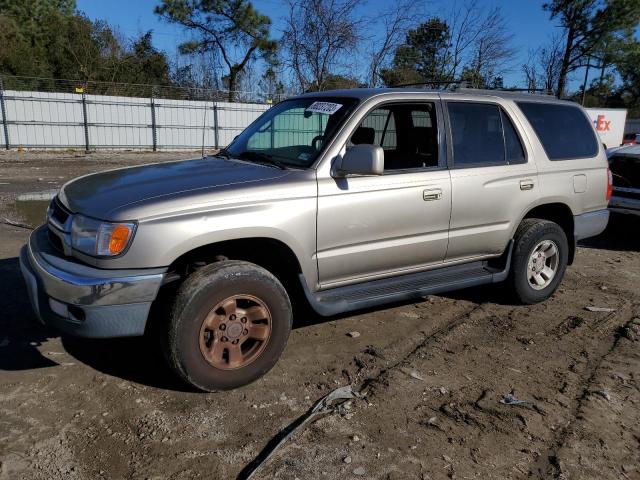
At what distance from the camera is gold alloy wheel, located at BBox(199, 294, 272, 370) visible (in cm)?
334

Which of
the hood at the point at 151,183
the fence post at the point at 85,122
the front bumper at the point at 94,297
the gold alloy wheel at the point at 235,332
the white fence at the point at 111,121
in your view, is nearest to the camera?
the front bumper at the point at 94,297

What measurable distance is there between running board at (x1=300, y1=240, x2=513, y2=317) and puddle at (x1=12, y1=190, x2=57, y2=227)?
561 centimetres

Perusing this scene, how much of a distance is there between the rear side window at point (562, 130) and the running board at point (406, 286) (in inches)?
41.0

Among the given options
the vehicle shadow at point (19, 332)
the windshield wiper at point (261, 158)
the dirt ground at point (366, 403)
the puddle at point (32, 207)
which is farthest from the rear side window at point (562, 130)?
the puddle at point (32, 207)

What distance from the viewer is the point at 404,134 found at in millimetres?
4531

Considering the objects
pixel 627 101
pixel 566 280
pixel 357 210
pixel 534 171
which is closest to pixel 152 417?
pixel 357 210

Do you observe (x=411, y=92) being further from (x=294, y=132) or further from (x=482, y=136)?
(x=294, y=132)

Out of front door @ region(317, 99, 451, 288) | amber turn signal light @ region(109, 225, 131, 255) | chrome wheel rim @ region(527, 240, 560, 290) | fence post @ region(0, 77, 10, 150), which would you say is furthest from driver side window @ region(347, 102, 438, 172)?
fence post @ region(0, 77, 10, 150)

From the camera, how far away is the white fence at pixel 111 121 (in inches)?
800

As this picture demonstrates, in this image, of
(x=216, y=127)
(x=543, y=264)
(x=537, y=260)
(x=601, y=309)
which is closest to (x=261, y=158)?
(x=537, y=260)

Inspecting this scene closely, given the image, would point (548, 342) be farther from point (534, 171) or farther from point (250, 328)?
point (250, 328)

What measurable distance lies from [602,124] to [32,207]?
64.5 feet

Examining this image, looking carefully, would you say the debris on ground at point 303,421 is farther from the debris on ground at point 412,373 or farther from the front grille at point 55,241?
the front grille at point 55,241

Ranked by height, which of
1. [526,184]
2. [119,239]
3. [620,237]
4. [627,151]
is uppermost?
[627,151]
